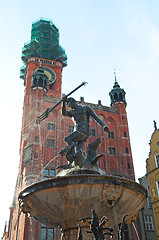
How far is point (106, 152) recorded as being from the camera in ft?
95.3

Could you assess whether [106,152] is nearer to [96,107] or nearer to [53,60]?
[96,107]

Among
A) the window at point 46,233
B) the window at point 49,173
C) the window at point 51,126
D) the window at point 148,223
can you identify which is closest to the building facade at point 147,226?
the window at point 148,223

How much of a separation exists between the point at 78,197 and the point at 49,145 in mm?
20733


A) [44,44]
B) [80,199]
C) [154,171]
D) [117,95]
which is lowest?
[80,199]

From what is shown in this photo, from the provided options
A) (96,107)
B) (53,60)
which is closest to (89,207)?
(96,107)

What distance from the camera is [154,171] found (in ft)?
77.3

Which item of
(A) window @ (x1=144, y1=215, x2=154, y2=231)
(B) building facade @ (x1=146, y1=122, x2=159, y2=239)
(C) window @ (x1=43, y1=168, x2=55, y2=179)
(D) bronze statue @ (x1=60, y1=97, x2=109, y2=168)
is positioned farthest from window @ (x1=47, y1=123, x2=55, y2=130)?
(D) bronze statue @ (x1=60, y1=97, x2=109, y2=168)

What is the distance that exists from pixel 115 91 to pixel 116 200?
28221 mm

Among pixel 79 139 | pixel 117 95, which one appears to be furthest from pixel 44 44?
pixel 79 139

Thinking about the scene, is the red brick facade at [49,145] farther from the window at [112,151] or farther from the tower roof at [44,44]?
the tower roof at [44,44]

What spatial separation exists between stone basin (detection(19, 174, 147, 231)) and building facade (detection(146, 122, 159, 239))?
16.8m

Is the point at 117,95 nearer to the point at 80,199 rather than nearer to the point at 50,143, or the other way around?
the point at 50,143

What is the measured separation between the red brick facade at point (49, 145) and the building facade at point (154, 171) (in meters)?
3.93

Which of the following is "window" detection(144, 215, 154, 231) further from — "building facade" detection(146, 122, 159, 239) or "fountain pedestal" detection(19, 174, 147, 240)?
"fountain pedestal" detection(19, 174, 147, 240)
